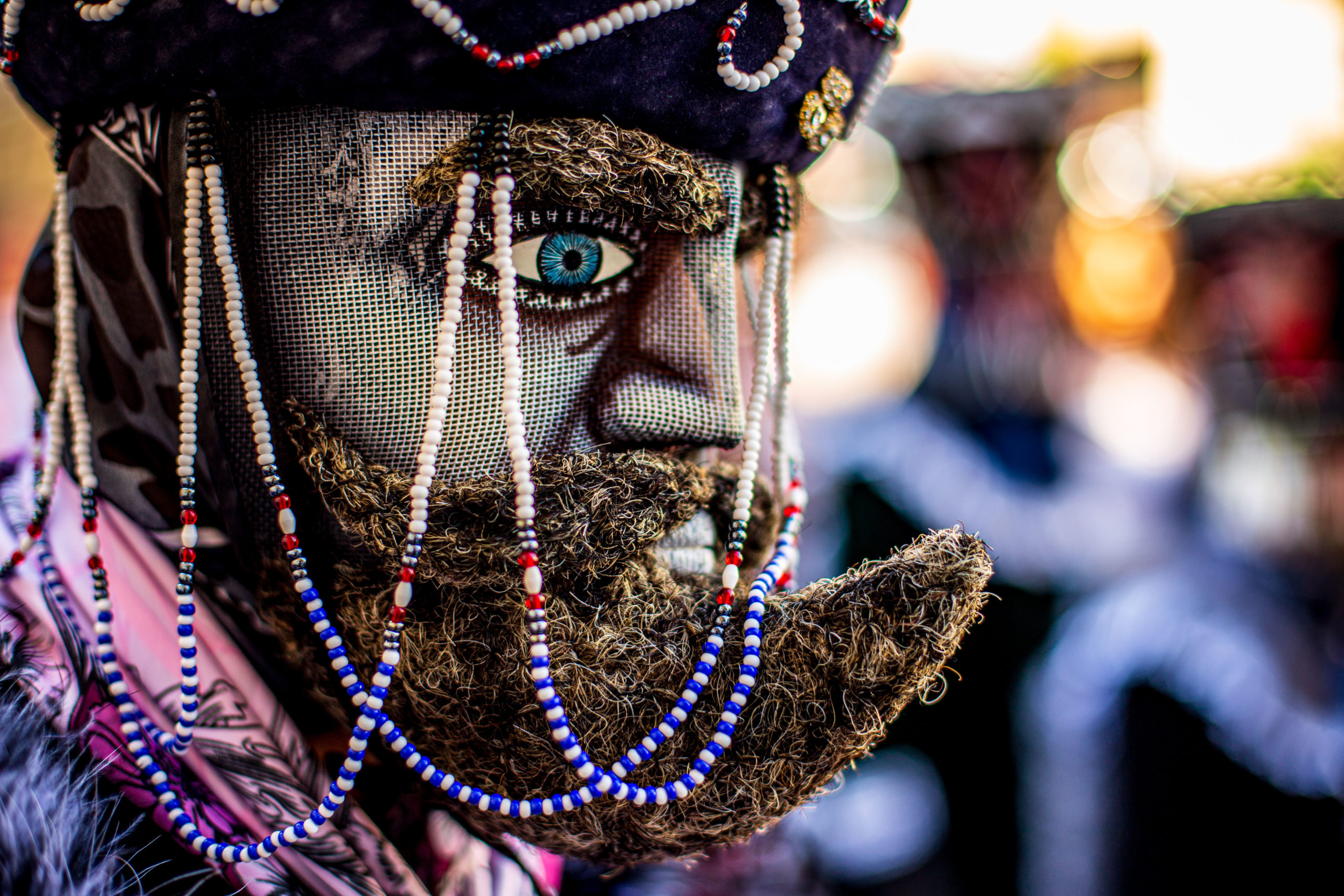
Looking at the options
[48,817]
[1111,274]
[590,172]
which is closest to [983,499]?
[1111,274]

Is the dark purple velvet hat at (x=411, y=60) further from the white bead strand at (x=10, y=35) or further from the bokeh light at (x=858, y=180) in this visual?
the bokeh light at (x=858, y=180)

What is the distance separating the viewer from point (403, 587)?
33.6 inches

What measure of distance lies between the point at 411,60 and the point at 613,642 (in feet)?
2.01

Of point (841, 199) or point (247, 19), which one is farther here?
point (841, 199)

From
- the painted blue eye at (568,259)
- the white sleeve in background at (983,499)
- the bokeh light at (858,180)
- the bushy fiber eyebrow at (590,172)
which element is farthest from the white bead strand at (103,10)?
the bokeh light at (858,180)

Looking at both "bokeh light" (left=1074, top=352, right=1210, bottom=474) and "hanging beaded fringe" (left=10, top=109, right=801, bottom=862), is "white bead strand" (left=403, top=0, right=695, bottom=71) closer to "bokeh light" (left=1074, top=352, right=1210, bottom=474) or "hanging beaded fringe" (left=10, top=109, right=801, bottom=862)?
"hanging beaded fringe" (left=10, top=109, right=801, bottom=862)

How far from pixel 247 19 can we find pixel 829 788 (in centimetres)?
100

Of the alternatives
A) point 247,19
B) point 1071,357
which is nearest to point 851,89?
point 247,19

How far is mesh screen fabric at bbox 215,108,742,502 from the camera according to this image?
875 mm

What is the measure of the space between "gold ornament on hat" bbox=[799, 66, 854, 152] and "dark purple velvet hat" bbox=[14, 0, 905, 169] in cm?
5

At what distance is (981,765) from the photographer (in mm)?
2990

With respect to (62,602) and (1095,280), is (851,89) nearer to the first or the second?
(62,602)

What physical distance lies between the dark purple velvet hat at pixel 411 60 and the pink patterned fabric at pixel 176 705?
19.9 inches

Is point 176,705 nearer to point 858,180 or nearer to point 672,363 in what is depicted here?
point 672,363
